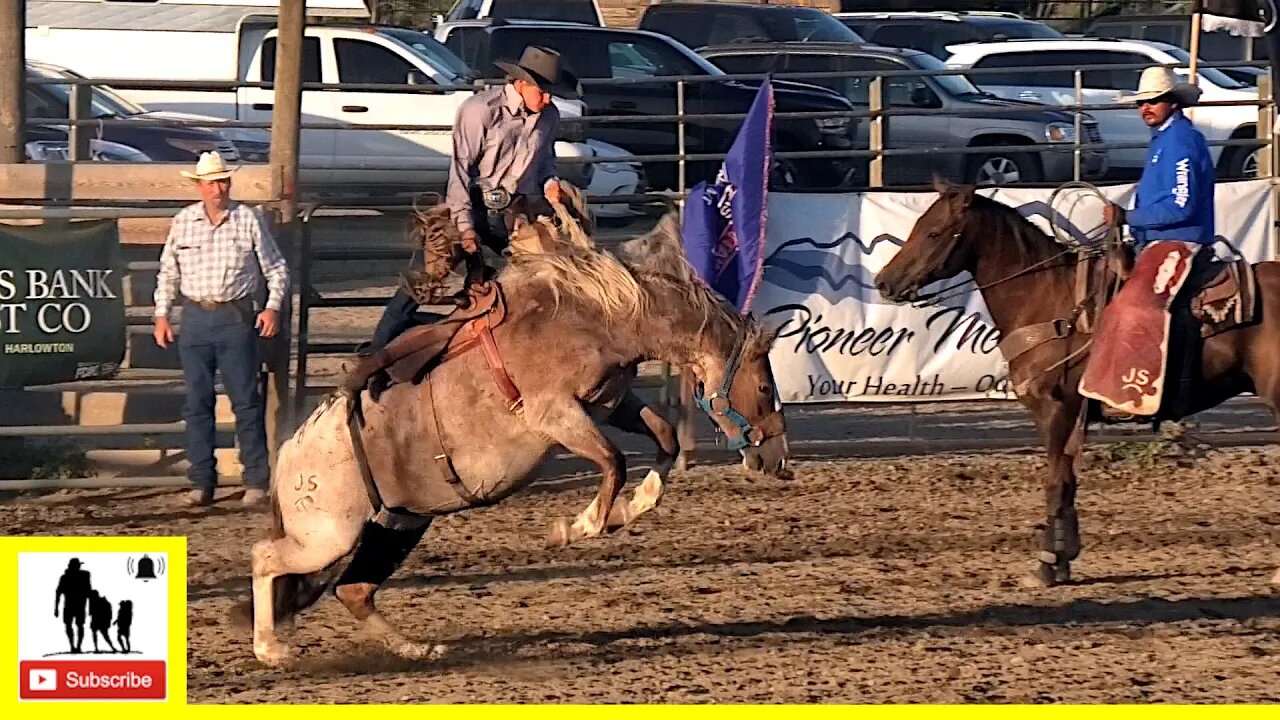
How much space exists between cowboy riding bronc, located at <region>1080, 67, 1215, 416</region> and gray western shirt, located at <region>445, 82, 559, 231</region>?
2530mm

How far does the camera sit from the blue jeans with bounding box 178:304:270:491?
9.92 metres

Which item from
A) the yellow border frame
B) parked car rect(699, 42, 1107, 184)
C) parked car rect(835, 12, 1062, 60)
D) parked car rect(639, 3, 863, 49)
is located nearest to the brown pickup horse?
the yellow border frame

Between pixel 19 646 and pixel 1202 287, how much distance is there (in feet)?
16.7

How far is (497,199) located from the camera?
7691 mm

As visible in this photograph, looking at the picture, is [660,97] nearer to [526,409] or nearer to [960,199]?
[960,199]

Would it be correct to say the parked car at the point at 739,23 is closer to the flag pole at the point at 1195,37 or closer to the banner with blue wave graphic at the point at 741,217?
the flag pole at the point at 1195,37

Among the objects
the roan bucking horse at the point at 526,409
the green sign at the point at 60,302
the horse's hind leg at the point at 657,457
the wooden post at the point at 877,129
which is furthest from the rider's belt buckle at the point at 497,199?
the wooden post at the point at 877,129

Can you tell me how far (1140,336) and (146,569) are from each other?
4322 millimetres

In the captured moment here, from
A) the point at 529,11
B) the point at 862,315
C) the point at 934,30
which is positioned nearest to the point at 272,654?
the point at 862,315

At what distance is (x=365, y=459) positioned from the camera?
652 cm

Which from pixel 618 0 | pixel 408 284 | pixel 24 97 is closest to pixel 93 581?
pixel 408 284

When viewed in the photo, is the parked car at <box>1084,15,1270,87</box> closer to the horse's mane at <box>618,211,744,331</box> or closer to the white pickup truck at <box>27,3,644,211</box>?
the white pickup truck at <box>27,3,644,211</box>

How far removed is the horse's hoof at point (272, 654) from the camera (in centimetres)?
670

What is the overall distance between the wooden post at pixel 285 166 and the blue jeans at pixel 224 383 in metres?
0.33
